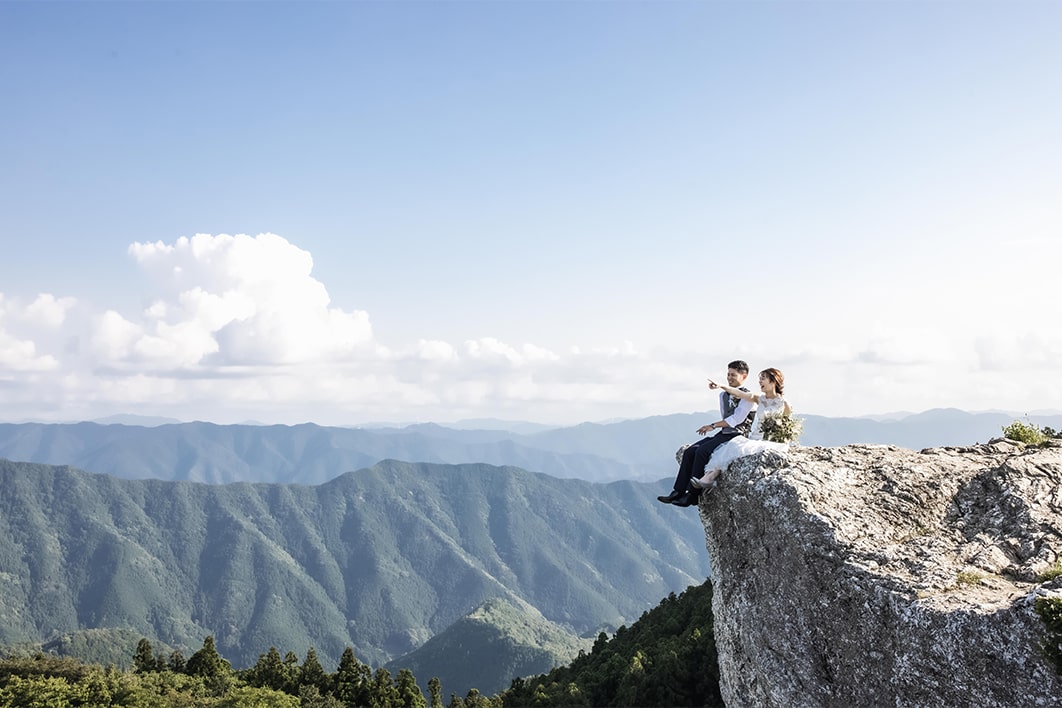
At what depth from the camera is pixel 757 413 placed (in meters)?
13.5

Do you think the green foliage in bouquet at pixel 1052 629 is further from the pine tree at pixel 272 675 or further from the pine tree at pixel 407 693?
the pine tree at pixel 272 675

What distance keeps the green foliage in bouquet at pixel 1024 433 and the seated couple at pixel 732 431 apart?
603cm

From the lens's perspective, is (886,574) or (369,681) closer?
(886,574)

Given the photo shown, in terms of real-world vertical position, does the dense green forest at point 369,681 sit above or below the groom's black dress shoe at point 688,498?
below

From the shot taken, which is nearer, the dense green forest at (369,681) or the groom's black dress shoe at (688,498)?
the groom's black dress shoe at (688,498)

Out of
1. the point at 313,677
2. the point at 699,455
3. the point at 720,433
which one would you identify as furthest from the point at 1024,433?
the point at 313,677

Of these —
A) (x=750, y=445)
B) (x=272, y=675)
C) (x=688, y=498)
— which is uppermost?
(x=750, y=445)

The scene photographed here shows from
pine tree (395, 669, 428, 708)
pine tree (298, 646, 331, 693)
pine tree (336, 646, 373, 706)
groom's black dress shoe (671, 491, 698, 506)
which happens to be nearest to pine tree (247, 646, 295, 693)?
pine tree (298, 646, 331, 693)

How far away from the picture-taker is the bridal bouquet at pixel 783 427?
13609mm

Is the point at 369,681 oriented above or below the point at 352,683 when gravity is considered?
below

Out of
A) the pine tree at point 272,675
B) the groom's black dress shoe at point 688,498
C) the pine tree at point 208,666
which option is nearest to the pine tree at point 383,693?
the pine tree at point 272,675

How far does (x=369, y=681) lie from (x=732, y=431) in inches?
3354

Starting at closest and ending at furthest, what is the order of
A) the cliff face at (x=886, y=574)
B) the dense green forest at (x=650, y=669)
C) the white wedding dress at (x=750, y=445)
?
the cliff face at (x=886, y=574) < the white wedding dress at (x=750, y=445) < the dense green forest at (x=650, y=669)

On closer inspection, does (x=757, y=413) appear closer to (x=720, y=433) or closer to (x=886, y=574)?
(x=720, y=433)
